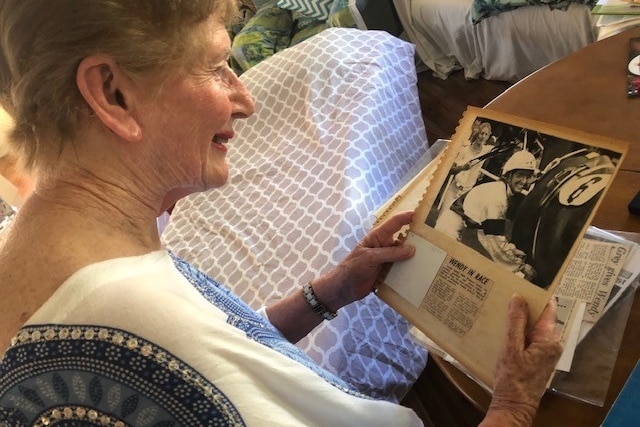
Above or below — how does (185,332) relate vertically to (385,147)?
above

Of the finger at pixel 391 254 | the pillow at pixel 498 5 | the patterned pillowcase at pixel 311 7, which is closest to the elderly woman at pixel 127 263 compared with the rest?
the finger at pixel 391 254

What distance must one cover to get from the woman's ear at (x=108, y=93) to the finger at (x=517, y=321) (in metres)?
0.54


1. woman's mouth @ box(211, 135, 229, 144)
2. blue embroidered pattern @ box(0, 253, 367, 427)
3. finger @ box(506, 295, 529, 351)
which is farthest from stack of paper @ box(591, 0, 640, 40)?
blue embroidered pattern @ box(0, 253, 367, 427)

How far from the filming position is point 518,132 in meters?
0.88

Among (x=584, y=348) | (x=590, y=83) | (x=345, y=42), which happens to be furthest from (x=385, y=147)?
(x=584, y=348)

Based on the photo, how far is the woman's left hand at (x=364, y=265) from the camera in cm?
97

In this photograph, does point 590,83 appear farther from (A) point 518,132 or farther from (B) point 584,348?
(B) point 584,348

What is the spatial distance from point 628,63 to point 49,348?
3.76 feet

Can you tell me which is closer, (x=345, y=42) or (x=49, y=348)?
(x=49, y=348)

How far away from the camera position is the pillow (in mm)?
2145

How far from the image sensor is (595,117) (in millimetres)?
1078

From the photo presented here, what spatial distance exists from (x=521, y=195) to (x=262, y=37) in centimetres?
235

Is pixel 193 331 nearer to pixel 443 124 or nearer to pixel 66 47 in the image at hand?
pixel 66 47

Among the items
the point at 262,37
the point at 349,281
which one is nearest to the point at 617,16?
the point at 349,281
